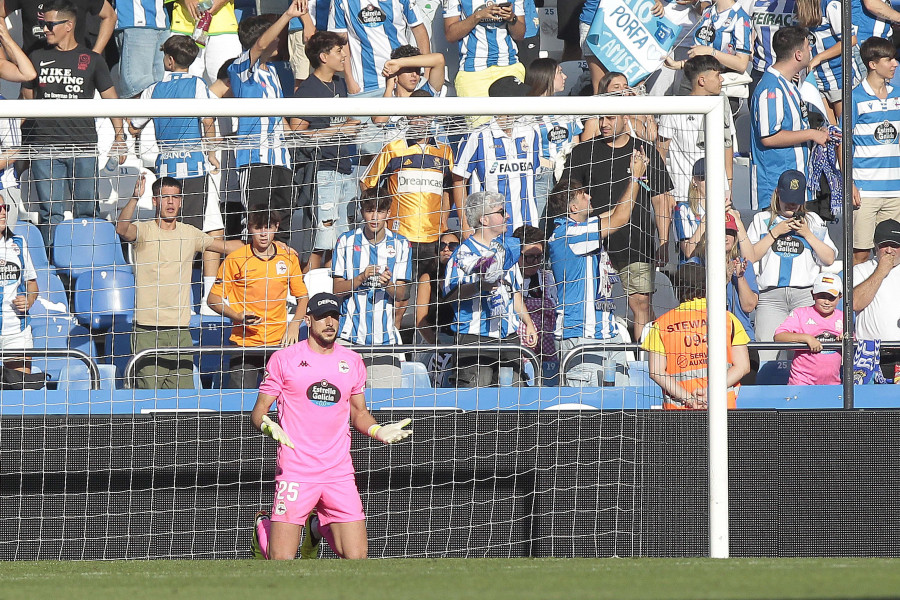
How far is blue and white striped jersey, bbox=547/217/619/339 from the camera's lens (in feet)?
21.9

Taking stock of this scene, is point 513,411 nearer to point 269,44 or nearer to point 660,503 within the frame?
point 660,503

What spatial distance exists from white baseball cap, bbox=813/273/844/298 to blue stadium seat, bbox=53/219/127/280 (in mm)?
4664

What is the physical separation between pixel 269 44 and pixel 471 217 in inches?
92.8

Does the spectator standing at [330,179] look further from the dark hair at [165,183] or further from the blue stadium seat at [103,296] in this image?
the blue stadium seat at [103,296]

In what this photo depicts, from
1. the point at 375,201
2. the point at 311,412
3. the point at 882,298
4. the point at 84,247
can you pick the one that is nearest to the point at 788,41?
the point at 882,298

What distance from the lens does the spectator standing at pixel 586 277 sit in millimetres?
6570

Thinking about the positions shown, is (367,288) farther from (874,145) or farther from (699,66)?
(874,145)

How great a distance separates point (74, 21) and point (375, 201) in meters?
2.82

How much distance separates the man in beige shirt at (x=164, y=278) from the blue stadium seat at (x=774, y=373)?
357cm

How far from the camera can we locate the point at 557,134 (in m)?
7.57

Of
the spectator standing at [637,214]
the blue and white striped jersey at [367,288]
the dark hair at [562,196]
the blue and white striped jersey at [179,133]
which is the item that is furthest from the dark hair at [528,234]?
the blue and white striped jersey at [179,133]

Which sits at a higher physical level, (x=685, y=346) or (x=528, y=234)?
(x=528, y=234)

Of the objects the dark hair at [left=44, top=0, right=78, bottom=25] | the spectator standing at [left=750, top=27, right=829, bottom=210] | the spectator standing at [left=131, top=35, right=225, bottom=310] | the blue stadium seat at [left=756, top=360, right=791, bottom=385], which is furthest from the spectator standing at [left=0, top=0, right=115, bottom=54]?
the blue stadium seat at [left=756, top=360, right=791, bottom=385]

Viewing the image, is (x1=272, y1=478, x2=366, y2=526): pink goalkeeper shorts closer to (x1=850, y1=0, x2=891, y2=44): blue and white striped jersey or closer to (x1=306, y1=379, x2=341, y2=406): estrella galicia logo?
(x1=306, y1=379, x2=341, y2=406): estrella galicia logo
